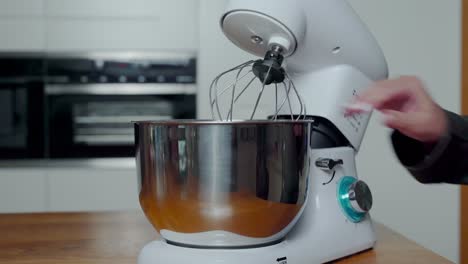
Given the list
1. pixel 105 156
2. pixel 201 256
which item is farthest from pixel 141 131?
pixel 105 156

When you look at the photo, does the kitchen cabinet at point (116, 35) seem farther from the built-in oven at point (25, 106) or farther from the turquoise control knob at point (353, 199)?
the turquoise control knob at point (353, 199)

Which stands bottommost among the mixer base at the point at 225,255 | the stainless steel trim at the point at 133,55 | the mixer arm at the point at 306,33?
the mixer base at the point at 225,255

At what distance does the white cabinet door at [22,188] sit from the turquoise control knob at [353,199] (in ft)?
4.83

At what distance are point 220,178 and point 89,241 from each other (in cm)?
29

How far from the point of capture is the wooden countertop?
0.64 meters

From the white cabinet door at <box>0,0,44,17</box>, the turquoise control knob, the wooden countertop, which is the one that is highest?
the white cabinet door at <box>0,0,44,17</box>

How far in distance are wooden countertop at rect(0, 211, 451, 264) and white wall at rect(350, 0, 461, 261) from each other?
119cm

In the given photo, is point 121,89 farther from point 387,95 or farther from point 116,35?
point 387,95

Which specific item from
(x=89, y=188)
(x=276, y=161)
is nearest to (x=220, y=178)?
(x=276, y=161)

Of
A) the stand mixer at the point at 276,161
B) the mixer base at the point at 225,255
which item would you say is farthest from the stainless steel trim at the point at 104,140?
the mixer base at the point at 225,255

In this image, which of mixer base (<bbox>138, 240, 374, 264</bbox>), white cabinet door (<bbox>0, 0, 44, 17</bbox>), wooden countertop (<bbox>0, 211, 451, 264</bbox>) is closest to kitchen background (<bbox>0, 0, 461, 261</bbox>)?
white cabinet door (<bbox>0, 0, 44, 17</bbox>)

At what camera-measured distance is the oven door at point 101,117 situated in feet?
6.40

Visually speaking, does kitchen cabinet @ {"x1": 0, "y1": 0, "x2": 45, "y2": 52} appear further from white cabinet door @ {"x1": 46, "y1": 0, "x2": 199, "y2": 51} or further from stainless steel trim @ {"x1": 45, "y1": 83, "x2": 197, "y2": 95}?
stainless steel trim @ {"x1": 45, "y1": 83, "x2": 197, "y2": 95}

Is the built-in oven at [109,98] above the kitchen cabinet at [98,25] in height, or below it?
below
